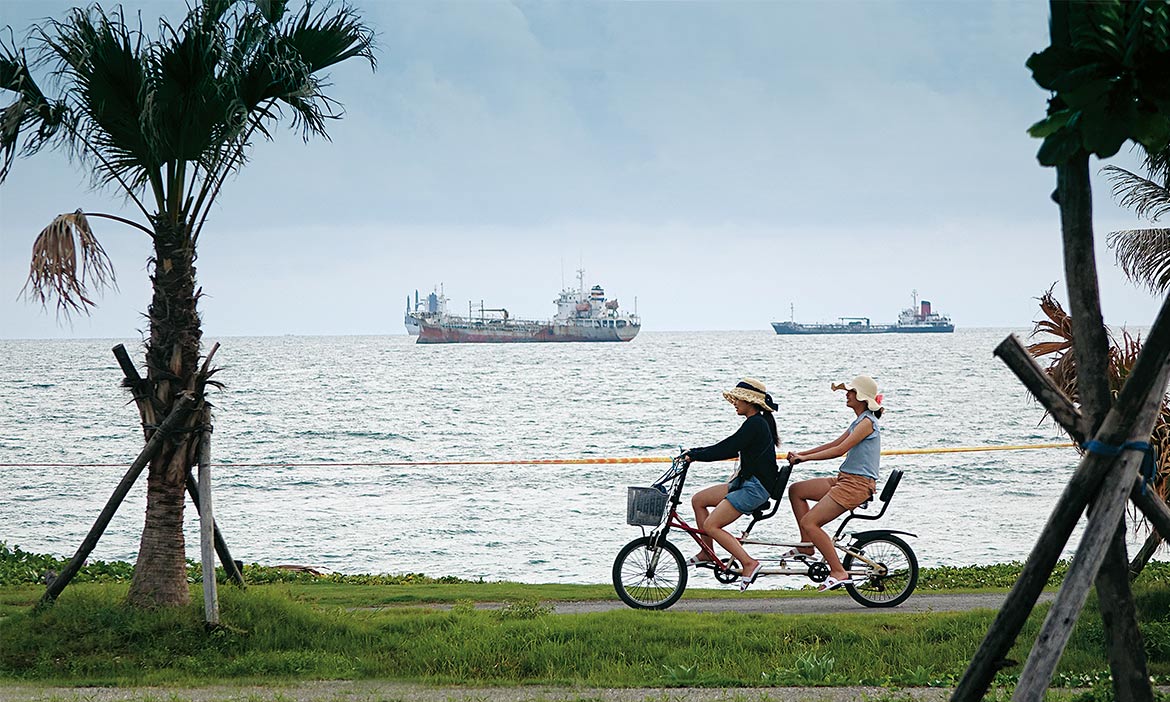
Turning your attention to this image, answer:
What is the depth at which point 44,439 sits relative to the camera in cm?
5725

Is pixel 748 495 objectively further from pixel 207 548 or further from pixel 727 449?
pixel 207 548

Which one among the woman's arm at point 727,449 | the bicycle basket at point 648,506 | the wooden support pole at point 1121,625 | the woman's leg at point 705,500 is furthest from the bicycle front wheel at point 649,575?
the wooden support pole at point 1121,625

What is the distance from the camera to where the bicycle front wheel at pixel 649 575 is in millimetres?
10398

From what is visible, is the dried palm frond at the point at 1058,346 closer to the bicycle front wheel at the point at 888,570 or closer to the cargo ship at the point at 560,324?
the bicycle front wheel at the point at 888,570

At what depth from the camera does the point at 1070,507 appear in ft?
16.6

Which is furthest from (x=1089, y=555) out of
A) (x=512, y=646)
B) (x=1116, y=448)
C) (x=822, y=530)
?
(x=822, y=530)

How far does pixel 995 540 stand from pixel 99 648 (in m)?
19.3

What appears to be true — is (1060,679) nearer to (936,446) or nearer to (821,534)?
(821,534)

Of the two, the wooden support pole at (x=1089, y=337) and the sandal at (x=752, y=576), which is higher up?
the wooden support pole at (x=1089, y=337)

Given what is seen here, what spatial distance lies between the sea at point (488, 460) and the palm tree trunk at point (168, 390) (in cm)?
380

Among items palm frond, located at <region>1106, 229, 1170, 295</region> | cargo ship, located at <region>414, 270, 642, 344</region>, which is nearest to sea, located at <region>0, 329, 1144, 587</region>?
palm frond, located at <region>1106, 229, 1170, 295</region>

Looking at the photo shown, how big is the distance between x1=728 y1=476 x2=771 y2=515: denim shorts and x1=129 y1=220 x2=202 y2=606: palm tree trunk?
4652mm

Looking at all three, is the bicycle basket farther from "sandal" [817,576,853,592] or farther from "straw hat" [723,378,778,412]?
"sandal" [817,576,853,592]

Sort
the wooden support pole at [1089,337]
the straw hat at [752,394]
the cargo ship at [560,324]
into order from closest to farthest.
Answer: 1. the wooden support pole at [1089,337]
2. the straw hat at [752,394]
3. the cargo ship at [560,324]
